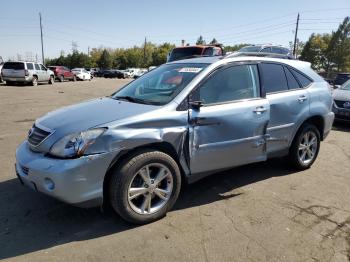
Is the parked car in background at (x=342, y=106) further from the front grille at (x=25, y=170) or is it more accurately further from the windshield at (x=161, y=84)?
the front grille at (x=25, y=170)

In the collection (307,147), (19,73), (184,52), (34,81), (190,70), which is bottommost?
(34,81)

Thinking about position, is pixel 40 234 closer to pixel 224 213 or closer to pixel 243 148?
pixel 224 213

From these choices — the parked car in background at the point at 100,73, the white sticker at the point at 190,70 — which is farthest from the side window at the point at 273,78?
the parked car in background at the point at 100,73

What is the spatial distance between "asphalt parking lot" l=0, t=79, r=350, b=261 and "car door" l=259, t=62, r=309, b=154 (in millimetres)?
653

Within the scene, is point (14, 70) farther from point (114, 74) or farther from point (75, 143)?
point (114, 74)

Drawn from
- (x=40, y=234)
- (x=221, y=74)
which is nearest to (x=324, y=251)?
(x=221, y=74)

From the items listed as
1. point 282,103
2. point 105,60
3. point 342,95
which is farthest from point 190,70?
point 105,60

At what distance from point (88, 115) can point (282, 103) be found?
8.83 ft

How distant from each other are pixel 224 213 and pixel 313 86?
2.75 m

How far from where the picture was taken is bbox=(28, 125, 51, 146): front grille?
367 cm

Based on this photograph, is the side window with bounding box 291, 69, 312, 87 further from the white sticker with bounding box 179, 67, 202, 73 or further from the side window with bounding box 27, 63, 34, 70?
the side window with bounding box 27, 63, 34, 70

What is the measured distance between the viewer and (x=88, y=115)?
3814 millimetres

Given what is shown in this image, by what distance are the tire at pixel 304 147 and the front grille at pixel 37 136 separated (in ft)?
11.7

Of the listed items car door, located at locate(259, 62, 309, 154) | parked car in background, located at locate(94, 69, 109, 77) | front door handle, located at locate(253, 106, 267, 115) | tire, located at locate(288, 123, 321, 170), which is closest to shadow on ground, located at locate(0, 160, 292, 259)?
car door, located at locate(259, 62, 309, 154)
